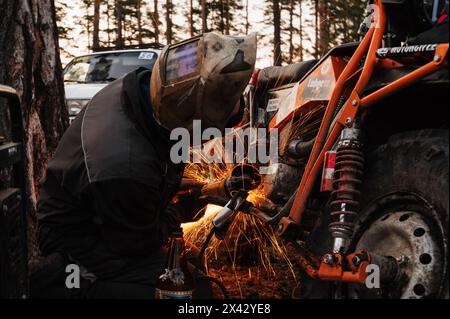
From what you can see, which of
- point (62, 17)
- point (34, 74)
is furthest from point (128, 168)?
point (62, 17)

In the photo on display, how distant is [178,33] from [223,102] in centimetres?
3244

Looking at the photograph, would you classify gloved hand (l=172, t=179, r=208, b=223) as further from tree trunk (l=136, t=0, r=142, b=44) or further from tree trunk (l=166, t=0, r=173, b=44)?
tree trunk (l=166, t=0, r=173, b=44)

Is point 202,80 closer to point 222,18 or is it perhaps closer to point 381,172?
point 381,172

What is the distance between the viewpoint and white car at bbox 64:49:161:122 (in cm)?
992

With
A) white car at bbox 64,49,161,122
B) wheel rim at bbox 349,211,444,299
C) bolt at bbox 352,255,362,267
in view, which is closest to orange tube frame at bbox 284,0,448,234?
wheel rim at bbox 349,211,444,299

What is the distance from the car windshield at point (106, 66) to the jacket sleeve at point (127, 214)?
697 centimetres

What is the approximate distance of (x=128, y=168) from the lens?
2.90m

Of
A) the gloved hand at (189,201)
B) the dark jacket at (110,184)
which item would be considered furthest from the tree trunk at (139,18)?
the dark jacket at (110,184)

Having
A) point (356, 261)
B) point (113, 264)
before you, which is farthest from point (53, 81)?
point (356, 261)

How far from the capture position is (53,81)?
4469mm

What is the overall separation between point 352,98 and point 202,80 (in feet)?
2.48

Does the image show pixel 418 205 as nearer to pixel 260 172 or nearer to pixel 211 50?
pixel 211 50

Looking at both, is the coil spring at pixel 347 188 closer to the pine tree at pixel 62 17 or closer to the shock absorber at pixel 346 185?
the shock absorber at pixel 346 185

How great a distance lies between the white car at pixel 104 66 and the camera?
992 cm
